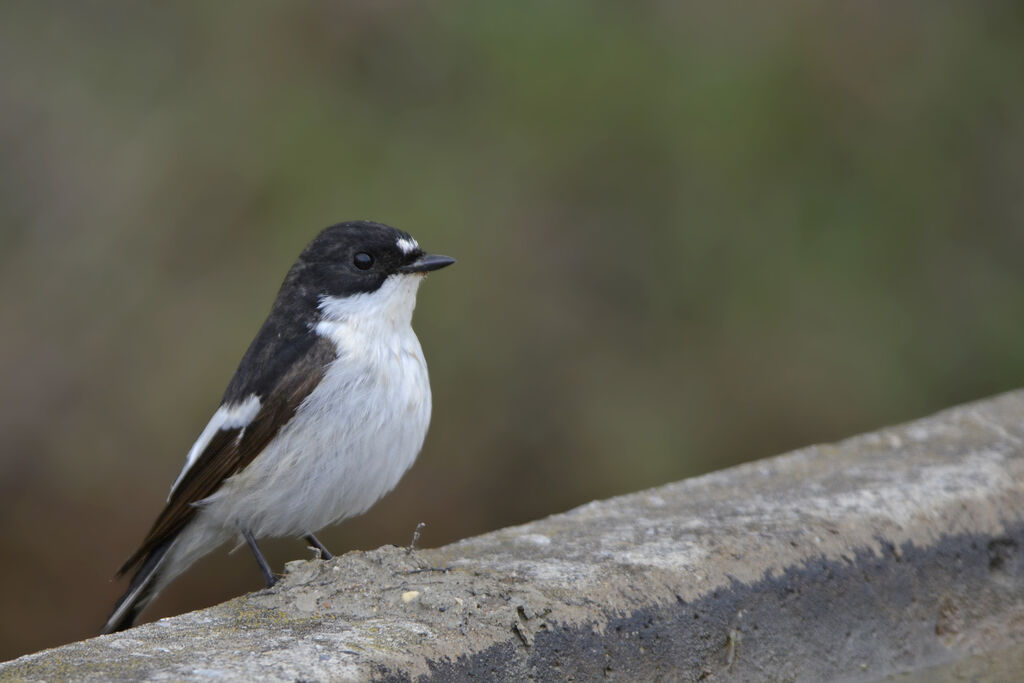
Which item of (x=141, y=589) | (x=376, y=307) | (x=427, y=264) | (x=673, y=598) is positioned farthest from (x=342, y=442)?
(x=673, y=598)

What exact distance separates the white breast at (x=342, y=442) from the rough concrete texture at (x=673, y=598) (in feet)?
1.08

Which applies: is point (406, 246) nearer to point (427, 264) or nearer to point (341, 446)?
point (427, 264)

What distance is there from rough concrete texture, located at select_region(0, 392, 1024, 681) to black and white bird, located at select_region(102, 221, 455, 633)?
375mm

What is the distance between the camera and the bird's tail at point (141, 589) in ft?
12.6

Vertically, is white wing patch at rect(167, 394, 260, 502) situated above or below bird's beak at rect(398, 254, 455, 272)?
below

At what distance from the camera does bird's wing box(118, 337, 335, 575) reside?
364cm

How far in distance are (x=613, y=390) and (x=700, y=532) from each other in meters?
3.26

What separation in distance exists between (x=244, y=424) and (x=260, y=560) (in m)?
0.39

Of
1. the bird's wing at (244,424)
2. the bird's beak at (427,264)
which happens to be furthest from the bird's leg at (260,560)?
the bird's beak at (427,264)

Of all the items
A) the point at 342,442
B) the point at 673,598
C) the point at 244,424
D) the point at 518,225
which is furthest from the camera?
the point at 518,225

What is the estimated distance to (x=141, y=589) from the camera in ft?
12.8

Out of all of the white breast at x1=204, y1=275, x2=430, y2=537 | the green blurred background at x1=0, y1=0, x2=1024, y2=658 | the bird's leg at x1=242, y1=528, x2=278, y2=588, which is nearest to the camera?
the bird's leg at x1=242, y1=528, x2=278, y2=588

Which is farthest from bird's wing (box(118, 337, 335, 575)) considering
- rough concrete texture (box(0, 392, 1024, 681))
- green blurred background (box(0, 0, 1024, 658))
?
green blurred background (box(0, 0, 1024, 658))

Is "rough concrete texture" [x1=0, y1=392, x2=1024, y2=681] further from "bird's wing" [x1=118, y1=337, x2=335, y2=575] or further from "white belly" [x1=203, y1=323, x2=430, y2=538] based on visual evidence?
"bird's wing" [x1=118, y1=337, x2=335, y2=575]
